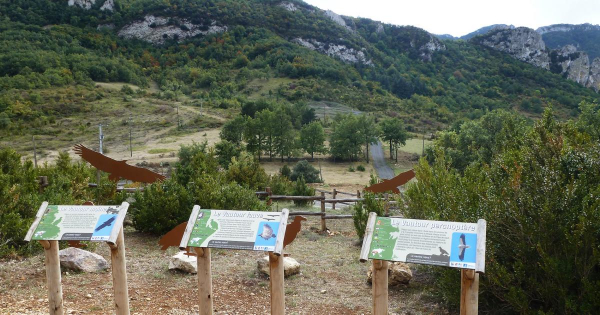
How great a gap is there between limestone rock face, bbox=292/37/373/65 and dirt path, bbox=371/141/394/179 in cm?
4558

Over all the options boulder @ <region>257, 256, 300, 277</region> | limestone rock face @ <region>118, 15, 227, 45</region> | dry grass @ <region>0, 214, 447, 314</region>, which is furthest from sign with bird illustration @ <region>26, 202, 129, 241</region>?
limestone rock face @ <region>118, 15, 227, 45</region>

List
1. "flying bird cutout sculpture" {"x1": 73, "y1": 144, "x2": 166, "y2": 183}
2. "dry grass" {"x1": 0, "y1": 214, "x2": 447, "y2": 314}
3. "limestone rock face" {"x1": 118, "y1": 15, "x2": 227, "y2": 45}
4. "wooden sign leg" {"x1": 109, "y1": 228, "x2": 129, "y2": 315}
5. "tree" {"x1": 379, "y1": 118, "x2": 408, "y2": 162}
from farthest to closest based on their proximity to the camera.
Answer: "limestone rock face" {"x1": 118, "y1": 15, "x2": 227, "y2": 45} → "tree" {"x1": 379, "y1": 118, "x2": 408, "y2": 162} → "flying bird cutout sculpture" {"x1": 73, "y1": 144, "x2": 166, "y2": 183} → "dry grass" {"x1": 0, "y1": 214, "x2": 447, "y2": 314} → "wooden sign leg" {"x1": 109, "y1": 228, "x2": 129, "y2": 315}

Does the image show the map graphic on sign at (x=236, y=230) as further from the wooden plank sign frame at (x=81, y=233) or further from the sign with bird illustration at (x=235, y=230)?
the wooden plank sign frame at (x=81, y=233)

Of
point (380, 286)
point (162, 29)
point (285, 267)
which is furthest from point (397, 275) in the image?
point (162, 29)

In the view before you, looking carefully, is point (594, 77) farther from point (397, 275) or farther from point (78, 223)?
point (78, 223)

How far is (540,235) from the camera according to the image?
14.4 ft

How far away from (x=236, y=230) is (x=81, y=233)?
152 centimetres

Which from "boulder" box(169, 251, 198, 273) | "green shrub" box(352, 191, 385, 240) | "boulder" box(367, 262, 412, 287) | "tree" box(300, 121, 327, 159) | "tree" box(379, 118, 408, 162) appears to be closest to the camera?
"boulder" box(367, 262, 412, 287)

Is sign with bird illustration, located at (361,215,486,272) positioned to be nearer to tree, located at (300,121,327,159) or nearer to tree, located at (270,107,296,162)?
tree, located at (270,107,296,162)

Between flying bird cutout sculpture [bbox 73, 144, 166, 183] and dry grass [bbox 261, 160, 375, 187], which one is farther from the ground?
flying bird cutout sculpture [bbox 73, 144, 166, 183]

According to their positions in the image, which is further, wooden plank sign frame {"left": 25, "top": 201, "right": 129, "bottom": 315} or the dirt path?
the dirt path

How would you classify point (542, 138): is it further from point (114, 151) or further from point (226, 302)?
point (114, 151)

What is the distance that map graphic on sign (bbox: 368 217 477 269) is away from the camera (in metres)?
3.46

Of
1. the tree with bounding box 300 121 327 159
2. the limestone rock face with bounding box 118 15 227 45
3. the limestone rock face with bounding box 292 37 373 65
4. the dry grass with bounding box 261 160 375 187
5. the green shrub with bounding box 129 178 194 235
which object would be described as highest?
the limestone rock face with bounding box 118 15 227 45
